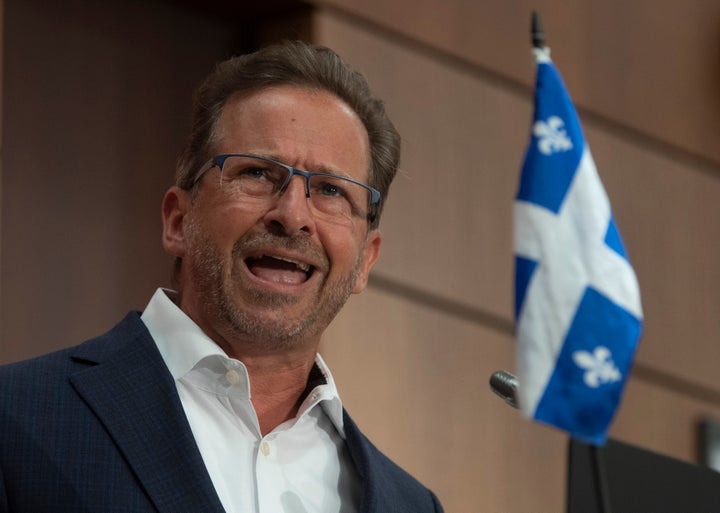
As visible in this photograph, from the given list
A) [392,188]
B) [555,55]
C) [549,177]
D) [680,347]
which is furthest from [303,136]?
[680,347]

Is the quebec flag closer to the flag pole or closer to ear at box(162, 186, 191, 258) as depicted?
the flag pole

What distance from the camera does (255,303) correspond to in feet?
7.23

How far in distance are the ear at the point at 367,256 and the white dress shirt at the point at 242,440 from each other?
0.71ft

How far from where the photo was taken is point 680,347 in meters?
4.76

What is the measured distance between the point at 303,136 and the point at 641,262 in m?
2.66

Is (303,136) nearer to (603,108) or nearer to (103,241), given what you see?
(103,241)

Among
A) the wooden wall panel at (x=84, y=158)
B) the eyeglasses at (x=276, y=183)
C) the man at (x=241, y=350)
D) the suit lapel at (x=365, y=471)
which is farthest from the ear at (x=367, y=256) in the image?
the wooden wall panel at (x=84, y=158)

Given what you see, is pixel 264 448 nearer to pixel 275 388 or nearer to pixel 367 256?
pixel 275 388

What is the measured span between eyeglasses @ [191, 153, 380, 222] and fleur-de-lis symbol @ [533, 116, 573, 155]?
0.72 meters

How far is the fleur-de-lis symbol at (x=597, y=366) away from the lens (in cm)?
151

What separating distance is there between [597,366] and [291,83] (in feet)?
3.40

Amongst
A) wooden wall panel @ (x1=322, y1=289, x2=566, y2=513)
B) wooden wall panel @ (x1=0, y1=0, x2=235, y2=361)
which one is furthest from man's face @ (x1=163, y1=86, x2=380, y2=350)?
wooden wall panel @ (x1=322, y1=289, x2=566, y2=513)

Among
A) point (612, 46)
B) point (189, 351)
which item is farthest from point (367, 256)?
point (612, 46)

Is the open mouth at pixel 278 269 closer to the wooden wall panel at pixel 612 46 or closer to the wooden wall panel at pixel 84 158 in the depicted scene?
the wooden wall panel at pixel 84 158
